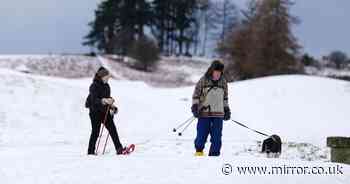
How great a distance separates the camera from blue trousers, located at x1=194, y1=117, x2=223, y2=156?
10.4m

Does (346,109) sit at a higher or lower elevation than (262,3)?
lower

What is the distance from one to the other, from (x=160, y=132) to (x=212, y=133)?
331 inches

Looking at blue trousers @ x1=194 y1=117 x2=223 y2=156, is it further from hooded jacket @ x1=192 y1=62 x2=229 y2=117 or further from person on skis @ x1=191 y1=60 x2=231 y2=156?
hooded jacket @ x1=192 y1=62 x2=229 y2=117

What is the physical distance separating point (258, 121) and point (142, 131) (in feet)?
14.1

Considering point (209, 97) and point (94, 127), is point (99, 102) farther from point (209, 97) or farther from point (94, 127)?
point (209, 97)

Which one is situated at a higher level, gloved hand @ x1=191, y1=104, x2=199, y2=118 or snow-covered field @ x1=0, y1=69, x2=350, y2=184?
gloved hand @ x1=191, y1=104, x2=199, y2=118

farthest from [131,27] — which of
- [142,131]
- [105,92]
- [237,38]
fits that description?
[105,92]

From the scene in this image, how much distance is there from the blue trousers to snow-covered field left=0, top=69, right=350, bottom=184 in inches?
14.1

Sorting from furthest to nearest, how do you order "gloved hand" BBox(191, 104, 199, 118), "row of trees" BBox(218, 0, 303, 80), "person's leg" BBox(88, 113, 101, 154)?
"row of trees" BBox(218, 0, 303, 80)
"person's leg" BBox(88, 113, 101, 154)
"gloved hand" BBox(191, 104, 199, 118)

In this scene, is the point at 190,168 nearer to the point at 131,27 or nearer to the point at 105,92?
the point at 105,92

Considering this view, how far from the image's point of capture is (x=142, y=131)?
19484mm

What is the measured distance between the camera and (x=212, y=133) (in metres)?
10.4

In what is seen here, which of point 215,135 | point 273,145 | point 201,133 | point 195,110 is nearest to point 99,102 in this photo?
point 195,110

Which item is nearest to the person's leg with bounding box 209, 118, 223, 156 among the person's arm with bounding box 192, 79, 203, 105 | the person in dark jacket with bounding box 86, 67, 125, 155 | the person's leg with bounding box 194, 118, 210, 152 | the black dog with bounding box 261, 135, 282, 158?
the person's leg with bounding box 194, 118, 210, 152
